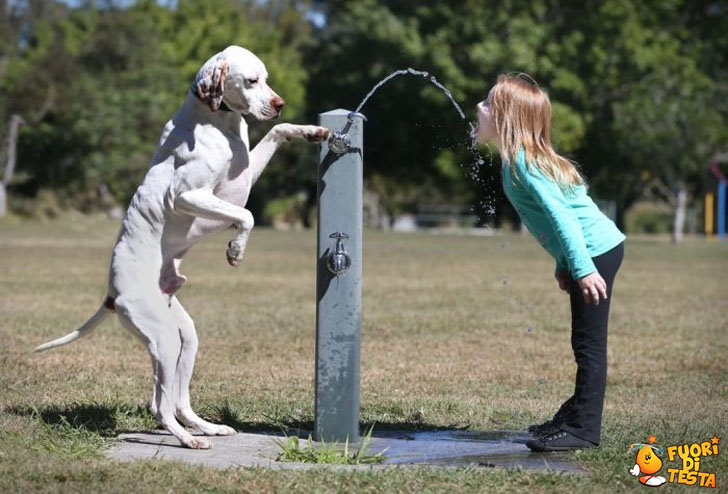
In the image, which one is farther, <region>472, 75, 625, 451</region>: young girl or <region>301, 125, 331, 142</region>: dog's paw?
<region>301, 125, 331, 142</region>: dog's paw

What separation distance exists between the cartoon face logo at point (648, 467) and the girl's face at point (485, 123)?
1.81 metres

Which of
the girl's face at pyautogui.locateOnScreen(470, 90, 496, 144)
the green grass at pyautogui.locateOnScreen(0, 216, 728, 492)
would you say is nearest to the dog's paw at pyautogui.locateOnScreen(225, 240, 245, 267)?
the green grass at pyautogui.locateOnScreen(0, 216, 728, 492)

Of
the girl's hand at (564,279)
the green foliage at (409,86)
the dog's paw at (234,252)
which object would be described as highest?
the green foliage at (409,86)

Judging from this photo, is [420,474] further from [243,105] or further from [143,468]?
[243,105]

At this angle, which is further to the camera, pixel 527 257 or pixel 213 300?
pixel 527 257

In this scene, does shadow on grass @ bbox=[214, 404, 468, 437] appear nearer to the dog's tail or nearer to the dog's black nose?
the dog's tail

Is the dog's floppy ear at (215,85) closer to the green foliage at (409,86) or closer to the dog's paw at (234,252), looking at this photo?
the dog's paw at (234,252)

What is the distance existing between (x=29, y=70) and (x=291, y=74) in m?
15.1

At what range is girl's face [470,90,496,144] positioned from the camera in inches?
240

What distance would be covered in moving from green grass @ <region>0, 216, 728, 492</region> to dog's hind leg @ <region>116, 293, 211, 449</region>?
1.26 feet

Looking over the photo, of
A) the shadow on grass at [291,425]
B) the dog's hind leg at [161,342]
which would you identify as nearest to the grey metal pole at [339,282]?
the shadow on grass at [291,425]

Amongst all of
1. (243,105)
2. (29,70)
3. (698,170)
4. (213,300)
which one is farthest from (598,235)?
(29,70)

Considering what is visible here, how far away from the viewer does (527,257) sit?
26750 mm

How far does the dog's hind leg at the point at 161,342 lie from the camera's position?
588cm
